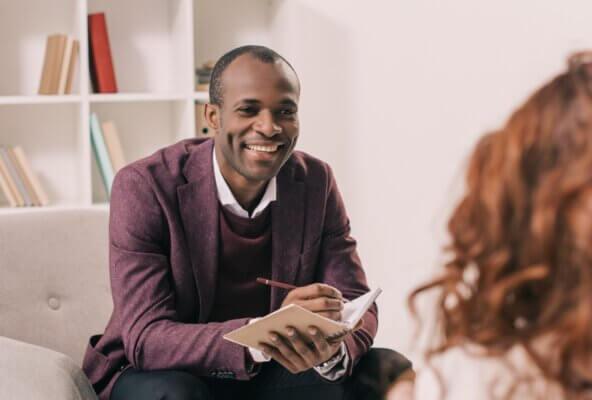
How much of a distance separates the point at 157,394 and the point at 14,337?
0.40 m

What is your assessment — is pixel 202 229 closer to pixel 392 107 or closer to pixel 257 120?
pixel 257 120

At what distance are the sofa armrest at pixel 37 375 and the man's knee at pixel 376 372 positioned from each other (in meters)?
0.54

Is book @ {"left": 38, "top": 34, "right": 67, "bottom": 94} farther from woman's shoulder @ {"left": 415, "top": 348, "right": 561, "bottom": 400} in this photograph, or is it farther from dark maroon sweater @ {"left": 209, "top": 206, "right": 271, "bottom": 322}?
woman's shoulder @ {"left": 415, "top": 348, "right": 561, "bottom": 400}

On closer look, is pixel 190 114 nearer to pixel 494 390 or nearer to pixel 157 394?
pixel 157 394

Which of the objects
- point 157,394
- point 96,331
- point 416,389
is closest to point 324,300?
point 157,394

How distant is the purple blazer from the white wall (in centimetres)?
118

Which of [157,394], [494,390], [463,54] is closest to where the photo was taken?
[494,390]

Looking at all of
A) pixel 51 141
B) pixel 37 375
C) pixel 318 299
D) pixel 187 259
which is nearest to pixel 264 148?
pixel 187 259

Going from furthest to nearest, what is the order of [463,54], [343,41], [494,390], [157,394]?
[343,41], [463,54], [157,394], [494,390]

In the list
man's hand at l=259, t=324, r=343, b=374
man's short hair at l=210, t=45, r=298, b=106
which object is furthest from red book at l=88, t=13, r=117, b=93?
man's hand at l=259, t=324, r=343, b=374

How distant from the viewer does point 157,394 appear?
6.38ft

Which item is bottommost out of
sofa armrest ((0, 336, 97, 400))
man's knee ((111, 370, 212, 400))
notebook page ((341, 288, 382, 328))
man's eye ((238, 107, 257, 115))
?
man's knee ((111, 370, 212, 400))

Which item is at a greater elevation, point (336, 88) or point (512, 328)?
point (512, 328)

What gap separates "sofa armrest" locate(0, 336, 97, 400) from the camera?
184 centimetres
